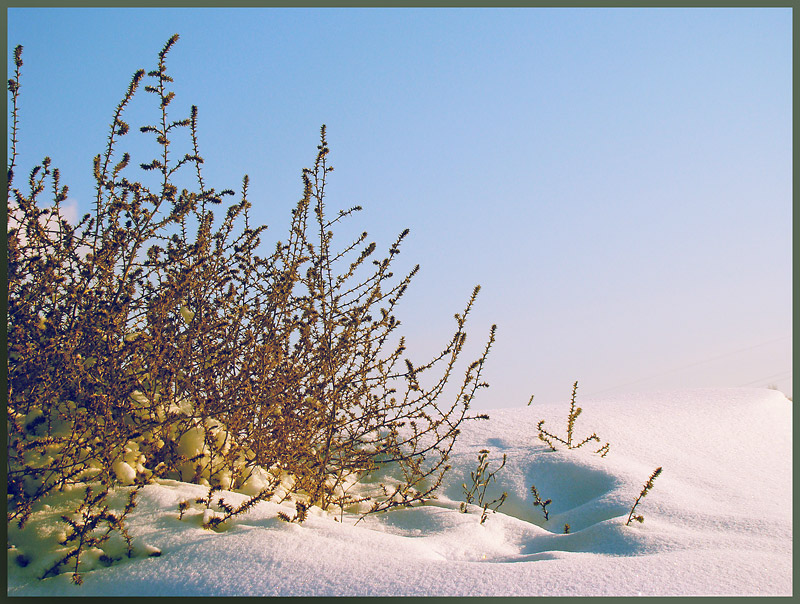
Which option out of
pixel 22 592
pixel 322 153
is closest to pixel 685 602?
pixel 22 592

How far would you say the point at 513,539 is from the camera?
288cm

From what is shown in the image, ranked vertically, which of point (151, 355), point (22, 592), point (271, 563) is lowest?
point (22, 592)

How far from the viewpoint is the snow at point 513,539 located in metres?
1.93

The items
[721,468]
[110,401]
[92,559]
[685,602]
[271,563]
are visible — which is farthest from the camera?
[721,468]

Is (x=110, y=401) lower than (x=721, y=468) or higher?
higher

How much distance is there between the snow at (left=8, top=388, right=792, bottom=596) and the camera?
76.0 inches

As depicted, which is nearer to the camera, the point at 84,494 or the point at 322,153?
the point at 84,494

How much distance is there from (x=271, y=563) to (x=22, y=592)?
77 centimetres

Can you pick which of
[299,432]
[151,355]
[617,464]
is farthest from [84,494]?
[617,464]

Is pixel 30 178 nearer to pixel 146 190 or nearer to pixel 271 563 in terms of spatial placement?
pixel 146 190

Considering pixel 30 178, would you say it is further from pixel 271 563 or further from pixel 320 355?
pixel 271 563

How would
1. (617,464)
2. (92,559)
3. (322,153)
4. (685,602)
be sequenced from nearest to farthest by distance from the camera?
(685,602) < (92,559) < (322,153) < (617,464)

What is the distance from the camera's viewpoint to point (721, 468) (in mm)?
3990

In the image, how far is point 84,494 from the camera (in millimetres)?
2490
